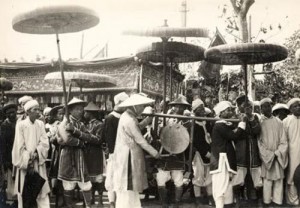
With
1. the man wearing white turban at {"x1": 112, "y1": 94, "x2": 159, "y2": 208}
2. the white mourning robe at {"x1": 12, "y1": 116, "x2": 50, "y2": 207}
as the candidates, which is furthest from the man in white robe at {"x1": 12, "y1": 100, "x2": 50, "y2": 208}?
the man wearing white turban at {"x1": 112, "y1": 94, "x2": 159, "y2": 208}

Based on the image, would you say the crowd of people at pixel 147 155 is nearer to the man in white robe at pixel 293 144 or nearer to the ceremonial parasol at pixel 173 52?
the man in white robe at pixel 293 144

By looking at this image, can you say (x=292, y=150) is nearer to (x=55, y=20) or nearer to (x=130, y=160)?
(x=130, y=160)

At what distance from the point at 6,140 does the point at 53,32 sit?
71.0 inches

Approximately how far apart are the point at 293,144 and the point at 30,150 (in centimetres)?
413

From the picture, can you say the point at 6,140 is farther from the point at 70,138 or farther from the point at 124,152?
the point at 124,152

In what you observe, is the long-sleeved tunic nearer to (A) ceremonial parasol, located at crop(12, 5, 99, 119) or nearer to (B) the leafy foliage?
(A) ceremonial parasol, located at crop(12, 5, 99, 119)

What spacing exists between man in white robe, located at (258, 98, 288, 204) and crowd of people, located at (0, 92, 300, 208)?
16 mm

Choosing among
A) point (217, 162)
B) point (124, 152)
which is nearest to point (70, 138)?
point (124, 152)

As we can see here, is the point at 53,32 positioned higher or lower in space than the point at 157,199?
higher

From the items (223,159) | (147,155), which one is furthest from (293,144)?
(147,155)

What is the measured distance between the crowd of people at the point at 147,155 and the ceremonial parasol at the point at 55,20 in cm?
106

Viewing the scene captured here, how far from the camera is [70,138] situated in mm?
6086

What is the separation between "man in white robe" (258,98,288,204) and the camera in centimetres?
675

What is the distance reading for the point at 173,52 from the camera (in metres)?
6.87
